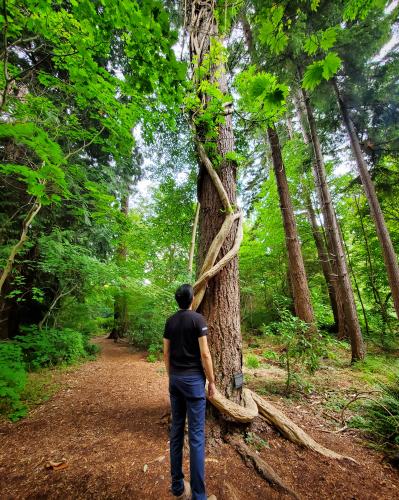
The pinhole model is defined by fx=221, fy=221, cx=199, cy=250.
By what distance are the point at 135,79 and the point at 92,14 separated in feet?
1.89

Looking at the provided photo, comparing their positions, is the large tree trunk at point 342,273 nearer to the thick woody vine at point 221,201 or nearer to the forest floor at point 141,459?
the forest floor at point 141,459

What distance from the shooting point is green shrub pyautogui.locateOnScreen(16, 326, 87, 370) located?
5.34 meters

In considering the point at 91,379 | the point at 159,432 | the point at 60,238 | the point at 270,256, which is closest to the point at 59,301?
the point at 60,238

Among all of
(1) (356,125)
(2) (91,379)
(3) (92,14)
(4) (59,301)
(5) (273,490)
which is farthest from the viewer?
(1) (356,125)

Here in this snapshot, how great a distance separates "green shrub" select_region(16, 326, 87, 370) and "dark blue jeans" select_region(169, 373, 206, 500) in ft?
16.4

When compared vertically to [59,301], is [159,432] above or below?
below

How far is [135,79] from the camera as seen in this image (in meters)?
1.98

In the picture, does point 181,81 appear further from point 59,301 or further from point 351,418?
point 59,301

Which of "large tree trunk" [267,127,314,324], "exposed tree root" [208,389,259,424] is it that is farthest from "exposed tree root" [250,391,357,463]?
"large tree trunk" [267,127,314,324]

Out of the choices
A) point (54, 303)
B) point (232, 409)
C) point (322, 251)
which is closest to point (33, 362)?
point (54, 303)

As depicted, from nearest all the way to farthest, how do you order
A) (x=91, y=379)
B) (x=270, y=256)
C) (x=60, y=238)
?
(x=91, y=379), (x=60, y=238), (x=270, y=256)

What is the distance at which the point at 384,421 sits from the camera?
2518mm

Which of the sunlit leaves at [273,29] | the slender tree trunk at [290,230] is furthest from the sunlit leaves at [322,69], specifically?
the slender tree trunk at [290,230]

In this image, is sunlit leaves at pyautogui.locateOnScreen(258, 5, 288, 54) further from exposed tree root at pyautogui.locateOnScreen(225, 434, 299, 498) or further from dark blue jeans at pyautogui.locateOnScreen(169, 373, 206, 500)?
exposed tree root at pyautogui.locateOnScreen(225, 434, 299, 498)
